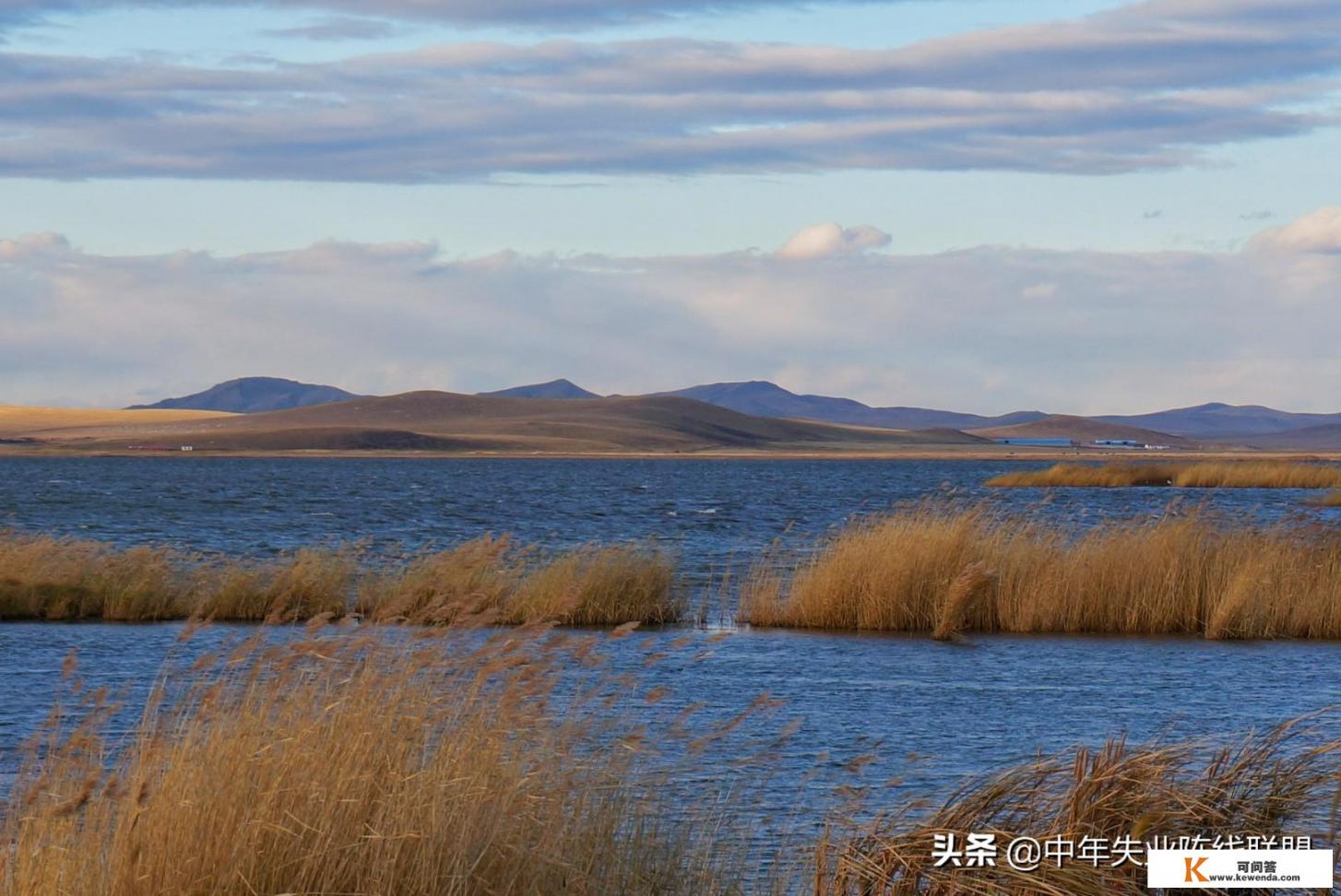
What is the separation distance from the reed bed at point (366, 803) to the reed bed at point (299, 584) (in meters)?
12.3

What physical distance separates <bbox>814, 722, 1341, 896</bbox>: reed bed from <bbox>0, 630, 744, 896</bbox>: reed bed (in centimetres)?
87

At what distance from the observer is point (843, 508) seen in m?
64.4

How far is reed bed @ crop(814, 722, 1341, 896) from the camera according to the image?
669cm

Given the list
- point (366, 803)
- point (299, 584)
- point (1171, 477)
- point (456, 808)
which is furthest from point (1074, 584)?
point (1171, 477)

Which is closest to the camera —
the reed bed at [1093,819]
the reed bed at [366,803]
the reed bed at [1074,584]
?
the reed bed at [366,803]

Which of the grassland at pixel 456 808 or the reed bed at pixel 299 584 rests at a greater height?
the grassland at pixel 456 808

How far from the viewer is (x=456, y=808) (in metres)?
6.53

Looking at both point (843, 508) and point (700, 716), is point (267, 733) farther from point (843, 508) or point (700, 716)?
point (843, 508)

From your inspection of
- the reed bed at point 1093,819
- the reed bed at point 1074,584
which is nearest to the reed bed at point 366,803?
the reed bed at point 1093,819

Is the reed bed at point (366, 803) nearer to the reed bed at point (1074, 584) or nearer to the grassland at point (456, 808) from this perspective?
the grassland at point (456, 808)

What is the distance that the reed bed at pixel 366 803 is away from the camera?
621cm

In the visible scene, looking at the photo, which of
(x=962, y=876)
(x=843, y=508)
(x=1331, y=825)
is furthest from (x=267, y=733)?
(x=843, y=508)

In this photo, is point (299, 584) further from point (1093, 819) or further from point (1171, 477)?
point (1171, 477)

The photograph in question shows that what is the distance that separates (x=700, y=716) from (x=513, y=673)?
284 inches
